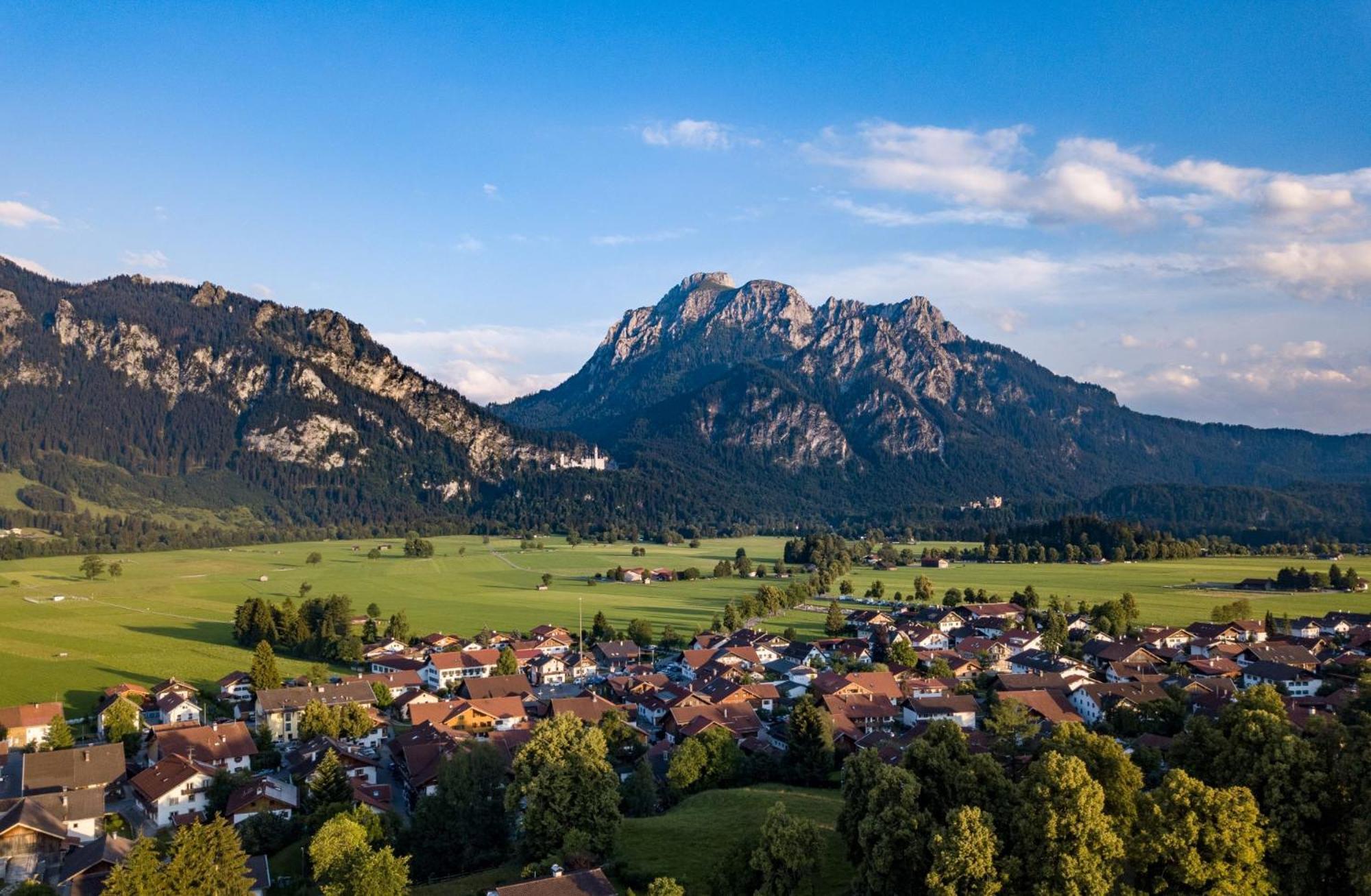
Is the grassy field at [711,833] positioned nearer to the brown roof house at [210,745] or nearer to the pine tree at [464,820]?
the pine tree at [464,820]

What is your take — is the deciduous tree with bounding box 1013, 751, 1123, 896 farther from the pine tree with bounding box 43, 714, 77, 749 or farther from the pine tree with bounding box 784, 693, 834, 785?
the pine tree with bounding box 43, 714, 77, 749

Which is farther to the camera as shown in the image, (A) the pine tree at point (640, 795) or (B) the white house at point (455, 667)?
(B) the white house at point (455, 667)

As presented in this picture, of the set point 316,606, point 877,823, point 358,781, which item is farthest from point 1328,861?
point 316,606

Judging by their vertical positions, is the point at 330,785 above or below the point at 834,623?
below

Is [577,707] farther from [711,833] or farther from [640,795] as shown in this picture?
[711,833]

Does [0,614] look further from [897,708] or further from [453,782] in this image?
[897,708]

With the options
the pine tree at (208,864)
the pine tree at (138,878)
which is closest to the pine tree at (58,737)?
the pine tree at (208,864)

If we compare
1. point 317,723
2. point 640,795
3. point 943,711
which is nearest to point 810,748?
point 640,795
